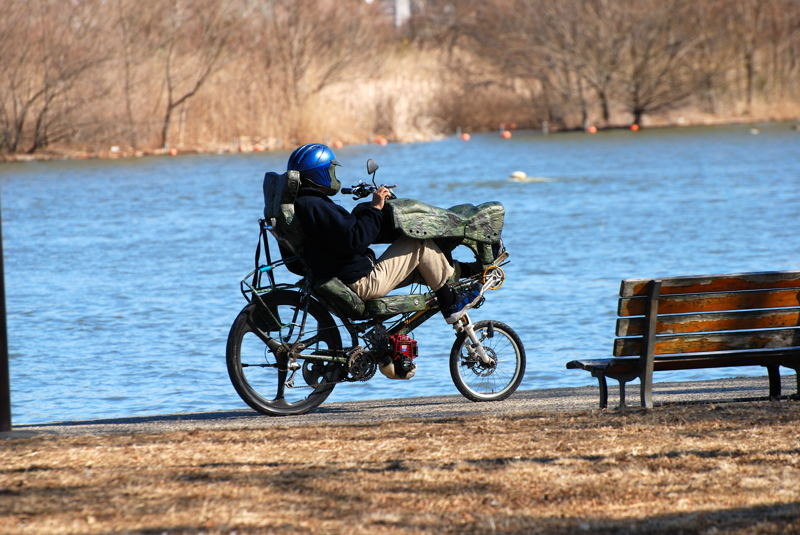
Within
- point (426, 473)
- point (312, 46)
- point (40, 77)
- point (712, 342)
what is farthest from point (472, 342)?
point (312, 46)

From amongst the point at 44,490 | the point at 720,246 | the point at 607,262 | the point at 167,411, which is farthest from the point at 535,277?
the point at 44,490

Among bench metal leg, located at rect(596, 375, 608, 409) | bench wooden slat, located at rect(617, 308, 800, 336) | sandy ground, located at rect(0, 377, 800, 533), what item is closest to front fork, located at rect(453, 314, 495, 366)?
sandy ground, located at rect(0, 377, 800, 533)

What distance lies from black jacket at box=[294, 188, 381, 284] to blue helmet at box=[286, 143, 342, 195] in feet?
0.21

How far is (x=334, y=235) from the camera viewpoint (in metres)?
7.54

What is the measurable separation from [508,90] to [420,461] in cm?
6895

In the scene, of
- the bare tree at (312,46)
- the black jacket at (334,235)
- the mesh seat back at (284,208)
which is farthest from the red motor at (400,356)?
the bare tree at (312,46)

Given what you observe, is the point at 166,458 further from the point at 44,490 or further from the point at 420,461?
the point at 420,461

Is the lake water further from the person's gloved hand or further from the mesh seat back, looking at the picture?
the person's gloved hand

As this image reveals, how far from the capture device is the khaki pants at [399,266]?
779cm

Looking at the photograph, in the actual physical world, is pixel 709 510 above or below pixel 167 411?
above

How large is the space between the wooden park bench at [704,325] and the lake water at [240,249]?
139 inches

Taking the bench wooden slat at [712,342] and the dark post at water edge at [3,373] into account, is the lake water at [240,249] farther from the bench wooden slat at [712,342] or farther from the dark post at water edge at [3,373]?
the bench wooden slat at [712,342]

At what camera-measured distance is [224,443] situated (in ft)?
21.9

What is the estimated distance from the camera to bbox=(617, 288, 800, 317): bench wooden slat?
7.29 meters
